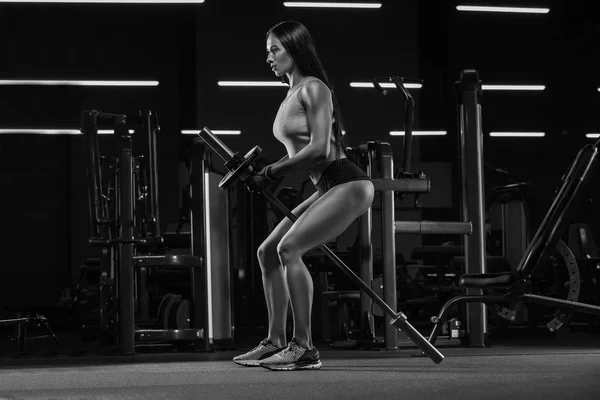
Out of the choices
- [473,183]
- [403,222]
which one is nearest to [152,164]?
[403,222]

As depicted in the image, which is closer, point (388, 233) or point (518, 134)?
point (388, 233)

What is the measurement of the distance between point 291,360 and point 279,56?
1217mm

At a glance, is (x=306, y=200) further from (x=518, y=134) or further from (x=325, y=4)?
(x=518, y=134)

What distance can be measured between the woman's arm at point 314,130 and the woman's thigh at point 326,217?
Answer: 15cm

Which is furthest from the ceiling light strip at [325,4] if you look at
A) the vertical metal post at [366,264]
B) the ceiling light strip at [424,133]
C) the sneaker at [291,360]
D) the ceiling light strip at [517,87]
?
the sneaker at [291,360]

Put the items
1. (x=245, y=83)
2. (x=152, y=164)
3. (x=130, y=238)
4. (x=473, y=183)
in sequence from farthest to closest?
(x=245, y=83)
(x=152, y=164)
(x=473, y=183)
(x=130, y=238)

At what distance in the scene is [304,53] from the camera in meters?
3.70

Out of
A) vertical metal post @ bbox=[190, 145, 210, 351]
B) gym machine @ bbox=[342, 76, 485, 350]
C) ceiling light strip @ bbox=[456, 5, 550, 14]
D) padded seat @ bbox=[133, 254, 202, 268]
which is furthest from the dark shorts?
ceiling light strip @ bbox=[456, 5, 550, 14]

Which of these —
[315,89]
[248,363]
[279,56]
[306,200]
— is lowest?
[248,363]

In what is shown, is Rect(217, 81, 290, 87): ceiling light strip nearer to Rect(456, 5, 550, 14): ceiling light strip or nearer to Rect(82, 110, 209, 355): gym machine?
Rect(456, 5, 550, 14): ceiling light strip

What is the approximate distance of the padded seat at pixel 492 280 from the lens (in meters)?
4.10

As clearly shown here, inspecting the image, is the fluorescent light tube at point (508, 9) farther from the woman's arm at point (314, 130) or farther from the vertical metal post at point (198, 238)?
the woman's arm at point (314, 130)

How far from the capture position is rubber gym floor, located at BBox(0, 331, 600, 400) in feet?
8.85

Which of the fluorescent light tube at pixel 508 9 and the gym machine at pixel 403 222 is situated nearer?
the gym machine at pixel 403 222
